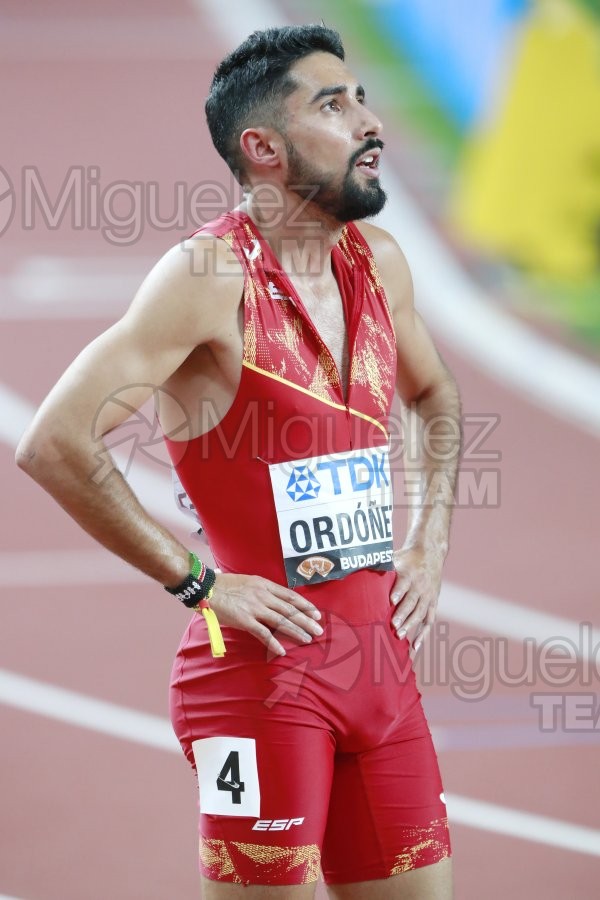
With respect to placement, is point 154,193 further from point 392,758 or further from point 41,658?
point 392,758

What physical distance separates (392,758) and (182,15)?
9.45ft

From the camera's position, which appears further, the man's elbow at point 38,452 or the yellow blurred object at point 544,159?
the yellow blurred object at point 544,159

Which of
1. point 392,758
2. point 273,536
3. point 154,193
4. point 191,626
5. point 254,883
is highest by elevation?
point 154,193

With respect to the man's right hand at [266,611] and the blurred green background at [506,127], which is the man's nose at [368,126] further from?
the blurred green background at [506,127]

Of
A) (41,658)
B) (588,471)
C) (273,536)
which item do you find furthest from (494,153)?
(273,536)

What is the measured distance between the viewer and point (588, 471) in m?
3.94

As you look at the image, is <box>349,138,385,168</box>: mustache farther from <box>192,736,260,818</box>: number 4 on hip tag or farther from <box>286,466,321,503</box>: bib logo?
<box>192,736,260,818</box>: number 4 on hip tag

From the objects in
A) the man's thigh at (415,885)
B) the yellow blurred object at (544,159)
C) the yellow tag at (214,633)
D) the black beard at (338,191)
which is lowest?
the man's thigh at (415,885)

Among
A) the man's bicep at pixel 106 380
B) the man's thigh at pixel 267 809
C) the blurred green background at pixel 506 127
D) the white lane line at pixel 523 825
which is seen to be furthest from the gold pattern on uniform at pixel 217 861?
the blurred green background at pixel 506 127

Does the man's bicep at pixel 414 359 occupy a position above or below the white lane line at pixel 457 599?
above

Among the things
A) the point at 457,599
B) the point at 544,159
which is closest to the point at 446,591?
the point at 457,599

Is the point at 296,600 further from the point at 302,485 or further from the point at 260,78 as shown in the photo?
the point at 260,78

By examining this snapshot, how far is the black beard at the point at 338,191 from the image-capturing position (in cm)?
195

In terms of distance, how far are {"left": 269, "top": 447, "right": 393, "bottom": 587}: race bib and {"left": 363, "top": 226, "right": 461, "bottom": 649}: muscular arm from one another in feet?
0.58
